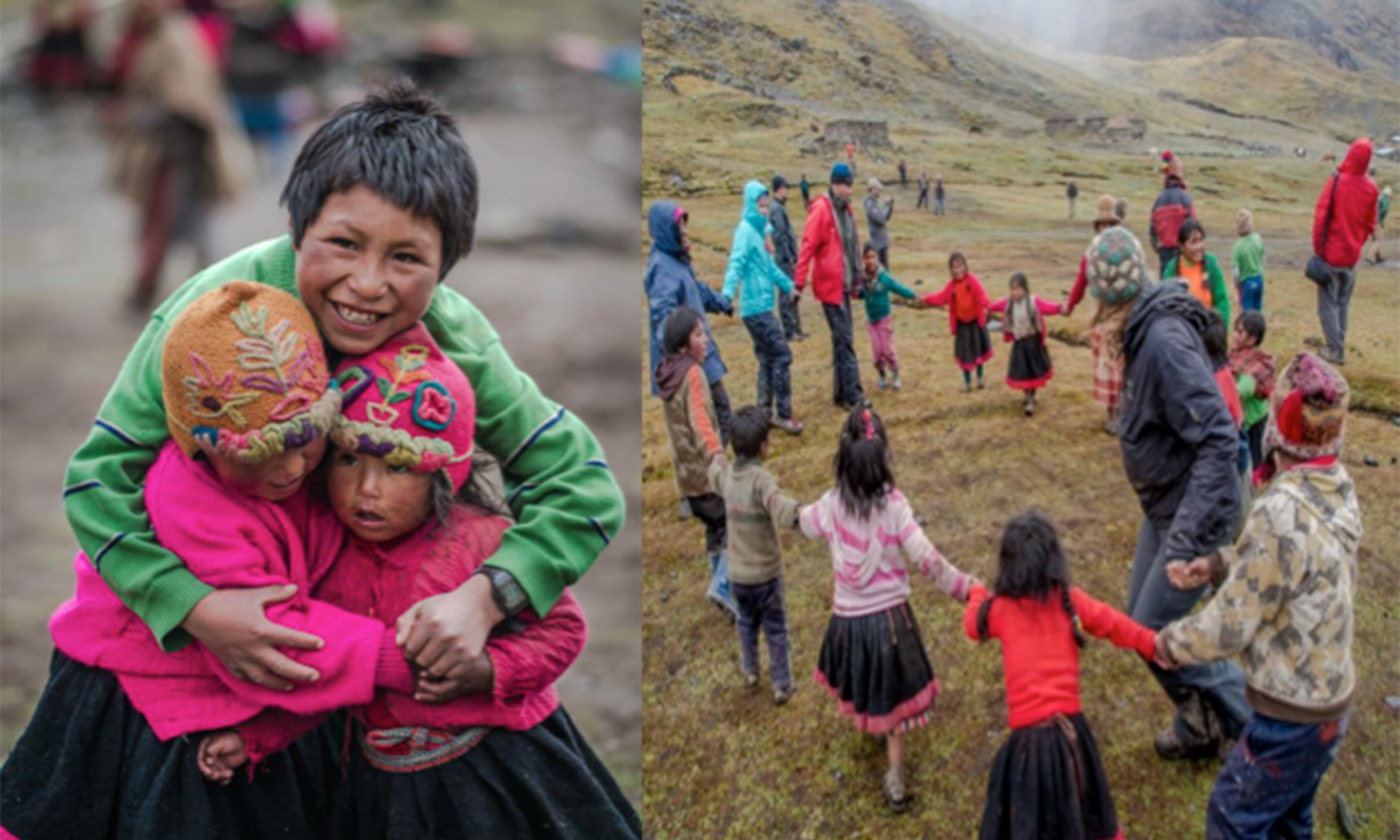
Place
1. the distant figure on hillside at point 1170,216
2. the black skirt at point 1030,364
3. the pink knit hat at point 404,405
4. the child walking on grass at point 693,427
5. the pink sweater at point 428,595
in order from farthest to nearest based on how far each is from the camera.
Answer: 1. the distant figure on hillside at point 1170,216
2. the black skirt at point 1030,364
3. the child walking on grass at point 693,427
4. the pink sweater at point 428,595
5. the pink knit hat at point 404,405

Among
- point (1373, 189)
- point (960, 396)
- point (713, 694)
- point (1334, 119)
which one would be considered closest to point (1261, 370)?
point (960, 396)

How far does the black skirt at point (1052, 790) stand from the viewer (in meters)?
2.33

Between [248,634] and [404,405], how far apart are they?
1.30 ft

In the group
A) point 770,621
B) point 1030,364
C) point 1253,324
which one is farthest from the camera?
point 1030,364

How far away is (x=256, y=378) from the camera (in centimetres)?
126

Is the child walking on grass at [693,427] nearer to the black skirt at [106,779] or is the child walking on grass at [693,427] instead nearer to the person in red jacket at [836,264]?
the person in red jacket at [836,264]

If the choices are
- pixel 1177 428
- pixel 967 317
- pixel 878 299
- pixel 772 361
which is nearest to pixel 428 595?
pixel 1177 428

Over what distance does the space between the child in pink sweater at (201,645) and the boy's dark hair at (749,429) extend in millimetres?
1929

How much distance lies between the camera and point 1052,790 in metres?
2.33

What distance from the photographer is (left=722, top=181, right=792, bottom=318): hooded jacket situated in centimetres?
547

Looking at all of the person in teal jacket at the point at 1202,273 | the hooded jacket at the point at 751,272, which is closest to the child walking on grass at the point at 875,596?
the hooded jacket at the point at 751,272

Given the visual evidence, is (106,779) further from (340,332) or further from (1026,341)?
(1026,341)

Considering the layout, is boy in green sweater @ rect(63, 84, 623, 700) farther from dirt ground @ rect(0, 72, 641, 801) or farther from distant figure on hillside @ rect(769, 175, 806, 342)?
distant figure on hillside @ rect(769, 175, 806, 342)

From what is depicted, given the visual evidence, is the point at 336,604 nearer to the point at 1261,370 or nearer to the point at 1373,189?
the point at 1261,370
